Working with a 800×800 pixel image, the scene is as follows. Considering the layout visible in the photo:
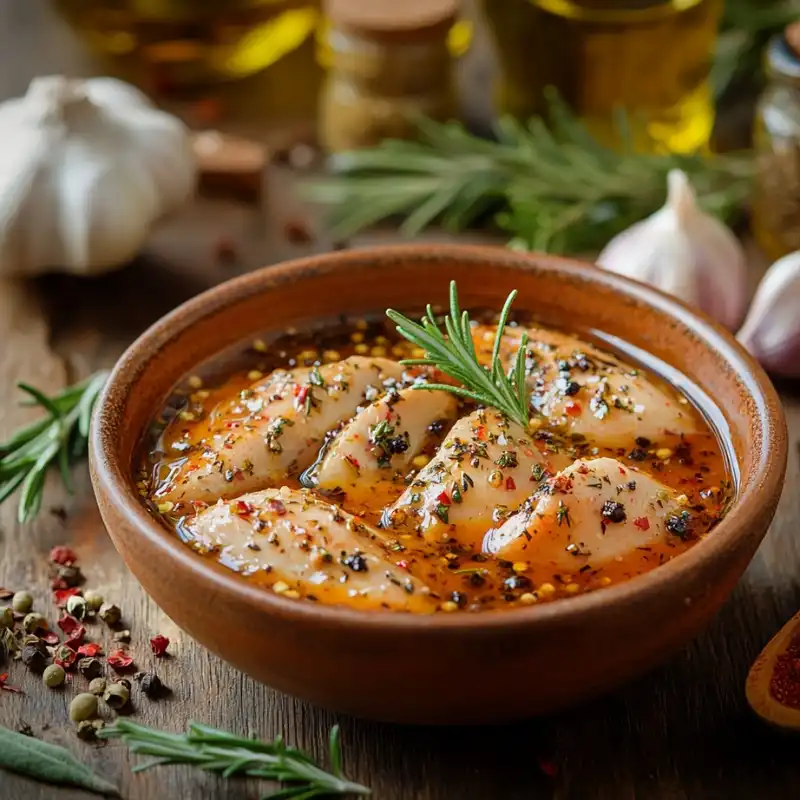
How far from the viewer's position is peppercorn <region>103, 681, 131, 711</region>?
2.18 meters

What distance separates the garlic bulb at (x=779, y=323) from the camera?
2.92 meters

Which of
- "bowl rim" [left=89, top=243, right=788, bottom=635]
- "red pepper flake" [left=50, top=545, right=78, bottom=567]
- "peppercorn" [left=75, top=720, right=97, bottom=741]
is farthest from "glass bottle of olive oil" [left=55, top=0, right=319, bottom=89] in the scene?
"peppercorn" [left=75, top=720, right=97, bottom=741]

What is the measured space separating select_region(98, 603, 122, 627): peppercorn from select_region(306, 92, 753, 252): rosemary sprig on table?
152 cm

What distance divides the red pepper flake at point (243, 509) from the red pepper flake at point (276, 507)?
31mm

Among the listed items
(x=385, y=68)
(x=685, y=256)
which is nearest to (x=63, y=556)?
(x=685, y=256)

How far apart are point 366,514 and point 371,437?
0.16 meters

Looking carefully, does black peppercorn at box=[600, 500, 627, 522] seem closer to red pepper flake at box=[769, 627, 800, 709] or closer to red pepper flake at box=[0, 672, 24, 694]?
red pepper flake at box=[769, 627, 800, 709]

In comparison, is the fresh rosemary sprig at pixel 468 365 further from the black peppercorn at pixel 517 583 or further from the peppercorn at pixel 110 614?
the peppercorn at pixel 110 614

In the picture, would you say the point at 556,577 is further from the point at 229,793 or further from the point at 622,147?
the point at 622,147

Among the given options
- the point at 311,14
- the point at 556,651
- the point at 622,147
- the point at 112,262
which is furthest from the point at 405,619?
the point at 311,14

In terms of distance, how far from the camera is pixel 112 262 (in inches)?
131

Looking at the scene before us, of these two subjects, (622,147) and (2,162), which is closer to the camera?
(2,162)

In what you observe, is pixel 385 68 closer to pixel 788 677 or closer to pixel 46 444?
pixel 46 444

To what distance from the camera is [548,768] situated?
2.03 m
